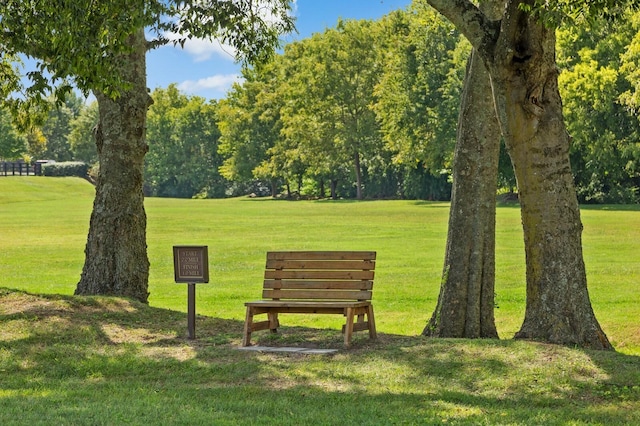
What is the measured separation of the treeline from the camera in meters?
61.8

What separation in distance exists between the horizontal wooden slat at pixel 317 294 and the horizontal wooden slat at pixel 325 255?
1.35 feet

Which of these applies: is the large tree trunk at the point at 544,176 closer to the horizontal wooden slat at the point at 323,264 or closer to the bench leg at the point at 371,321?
the bench leg at the point at 371,321

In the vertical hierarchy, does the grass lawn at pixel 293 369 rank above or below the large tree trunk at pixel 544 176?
below

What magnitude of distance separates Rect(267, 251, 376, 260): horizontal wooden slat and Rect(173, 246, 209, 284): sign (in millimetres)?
831

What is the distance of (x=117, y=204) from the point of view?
15.7 m

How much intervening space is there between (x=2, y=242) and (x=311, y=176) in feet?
202

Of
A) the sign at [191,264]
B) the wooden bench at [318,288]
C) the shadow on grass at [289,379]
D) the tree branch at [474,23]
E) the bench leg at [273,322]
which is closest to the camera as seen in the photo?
the shadow on grass at [289,379]

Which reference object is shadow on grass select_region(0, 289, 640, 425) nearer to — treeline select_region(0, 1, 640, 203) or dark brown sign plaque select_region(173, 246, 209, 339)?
dark brown sign plaque select_region(173, 246, 209, 339)

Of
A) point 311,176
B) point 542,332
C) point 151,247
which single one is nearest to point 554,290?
point 542,332

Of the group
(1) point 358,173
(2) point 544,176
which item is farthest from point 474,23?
(1) point 358,173

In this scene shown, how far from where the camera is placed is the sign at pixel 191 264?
40.3 ft

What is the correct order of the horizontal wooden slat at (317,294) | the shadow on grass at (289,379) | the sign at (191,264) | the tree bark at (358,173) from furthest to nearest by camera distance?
1. the tree bark at (358,173)
2. the sign at (191,264)
3. the horizontal wooden slat at (317,294)
4. the shadow on grass at (289,379)

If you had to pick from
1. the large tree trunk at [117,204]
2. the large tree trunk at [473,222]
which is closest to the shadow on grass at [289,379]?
the large tree trunk at [473,222]

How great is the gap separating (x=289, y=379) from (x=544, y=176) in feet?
12.7
